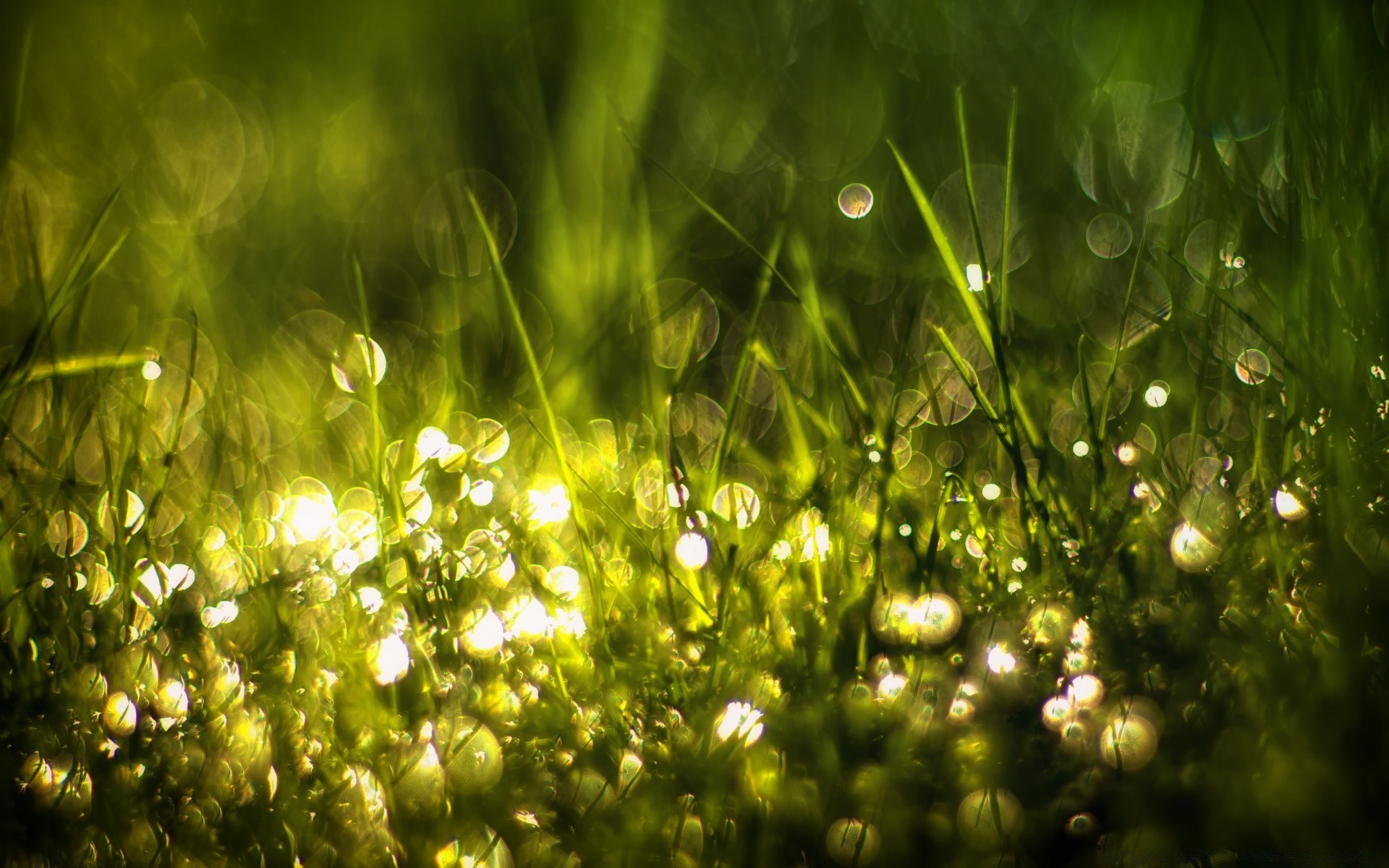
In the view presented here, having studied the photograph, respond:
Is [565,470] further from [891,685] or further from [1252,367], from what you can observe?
[1252,367]

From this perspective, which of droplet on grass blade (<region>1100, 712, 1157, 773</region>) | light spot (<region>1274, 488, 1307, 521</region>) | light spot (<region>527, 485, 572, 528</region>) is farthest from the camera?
light spot (<region>527, 485, 572, 528</region>)

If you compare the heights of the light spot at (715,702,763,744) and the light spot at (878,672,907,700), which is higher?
the light spot at (878,672,907,700)

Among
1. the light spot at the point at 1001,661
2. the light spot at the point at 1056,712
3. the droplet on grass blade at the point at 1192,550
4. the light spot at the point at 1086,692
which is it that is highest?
the droplet on grass blade at the point at 1192,550

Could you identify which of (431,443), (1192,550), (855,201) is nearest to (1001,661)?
(1192,550)

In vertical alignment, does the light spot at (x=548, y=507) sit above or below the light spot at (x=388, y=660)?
below

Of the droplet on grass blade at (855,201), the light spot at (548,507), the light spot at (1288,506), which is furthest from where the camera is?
the droplet on grass blade at (855,201)

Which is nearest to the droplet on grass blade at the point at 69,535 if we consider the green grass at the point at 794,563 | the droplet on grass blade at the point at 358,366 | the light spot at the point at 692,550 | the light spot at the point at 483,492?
the green grass at the point at 794,563

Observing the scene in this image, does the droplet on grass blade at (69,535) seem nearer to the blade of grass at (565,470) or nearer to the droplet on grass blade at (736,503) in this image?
the blade of grass at (565,470)

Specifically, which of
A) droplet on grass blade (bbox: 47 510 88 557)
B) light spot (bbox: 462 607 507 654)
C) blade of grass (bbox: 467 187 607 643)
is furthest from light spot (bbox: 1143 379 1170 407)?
droplet on grass blade (bbox: 47 510 88 557)

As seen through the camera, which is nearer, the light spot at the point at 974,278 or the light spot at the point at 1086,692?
the light spot at the point at 1086,692

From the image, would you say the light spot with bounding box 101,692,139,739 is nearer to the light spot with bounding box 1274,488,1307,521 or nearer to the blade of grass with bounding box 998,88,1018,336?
the blade of grass with bounding box 998,88,1018,336
